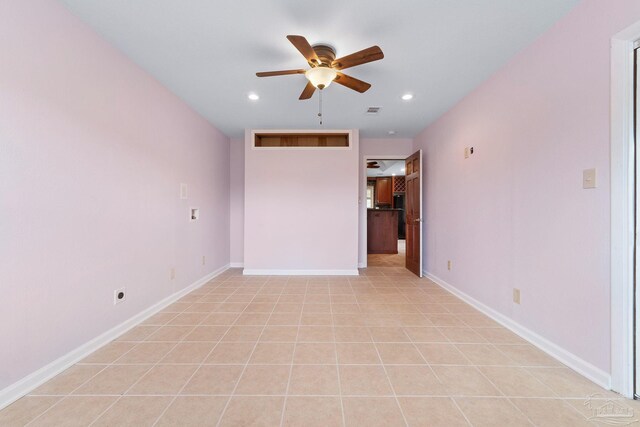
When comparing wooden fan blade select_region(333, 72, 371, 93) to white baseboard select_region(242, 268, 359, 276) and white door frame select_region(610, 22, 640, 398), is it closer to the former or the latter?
white door frame select_region(610, 22, 640, 398)

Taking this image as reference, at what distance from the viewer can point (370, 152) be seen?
4852 millimetres

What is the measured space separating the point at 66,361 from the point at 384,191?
8982 mm

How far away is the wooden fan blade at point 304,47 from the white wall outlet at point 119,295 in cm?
250

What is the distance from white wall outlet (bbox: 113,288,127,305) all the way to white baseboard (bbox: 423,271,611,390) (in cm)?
353

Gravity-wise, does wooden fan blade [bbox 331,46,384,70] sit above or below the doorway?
above

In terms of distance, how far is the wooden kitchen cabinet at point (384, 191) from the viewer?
369 inches

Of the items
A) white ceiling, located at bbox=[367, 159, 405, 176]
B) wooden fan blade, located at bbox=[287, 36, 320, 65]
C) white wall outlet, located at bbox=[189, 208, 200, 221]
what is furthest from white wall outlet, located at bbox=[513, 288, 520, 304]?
white ceiling, located at bbox=[367, 159, 405, 176]

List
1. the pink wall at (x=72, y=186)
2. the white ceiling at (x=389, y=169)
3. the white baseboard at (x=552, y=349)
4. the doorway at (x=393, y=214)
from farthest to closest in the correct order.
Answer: the white ceiling at (x=389, y=169), the doorway at (x=393, y=214), the white baseboard at (x=552, y=349), the pink wall at (x=72, y=186)

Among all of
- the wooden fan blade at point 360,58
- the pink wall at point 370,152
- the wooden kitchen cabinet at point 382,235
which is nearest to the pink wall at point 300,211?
the pink wall at point 370,152

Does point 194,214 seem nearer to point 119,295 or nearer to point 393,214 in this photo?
point 119,295

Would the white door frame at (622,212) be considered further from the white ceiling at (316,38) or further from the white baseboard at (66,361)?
the white baseboard at (66,361)

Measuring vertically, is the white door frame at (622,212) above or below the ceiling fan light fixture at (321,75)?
below

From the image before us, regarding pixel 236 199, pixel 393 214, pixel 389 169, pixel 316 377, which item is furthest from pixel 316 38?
pixel 389 169

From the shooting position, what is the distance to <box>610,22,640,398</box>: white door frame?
1438mm
